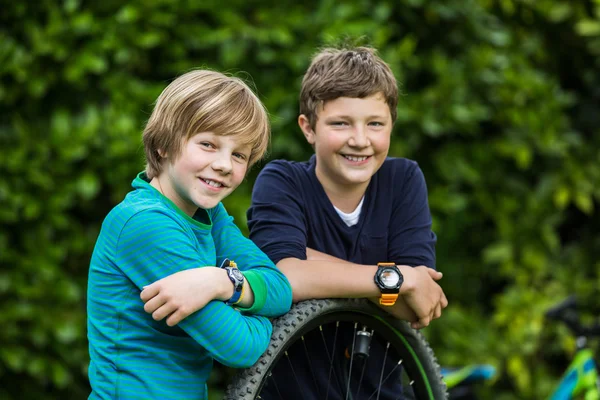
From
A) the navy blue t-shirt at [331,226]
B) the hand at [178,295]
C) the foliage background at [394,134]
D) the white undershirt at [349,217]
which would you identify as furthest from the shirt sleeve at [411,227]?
the foliage background at [394,134]

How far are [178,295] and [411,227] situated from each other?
94 centimetres

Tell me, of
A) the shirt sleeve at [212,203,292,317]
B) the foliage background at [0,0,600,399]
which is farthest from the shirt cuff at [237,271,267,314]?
the foliage background at [0,0,600,399]

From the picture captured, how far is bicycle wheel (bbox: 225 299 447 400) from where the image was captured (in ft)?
7.79

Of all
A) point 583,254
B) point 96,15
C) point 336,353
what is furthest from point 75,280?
point 583,254

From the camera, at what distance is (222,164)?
201 cm

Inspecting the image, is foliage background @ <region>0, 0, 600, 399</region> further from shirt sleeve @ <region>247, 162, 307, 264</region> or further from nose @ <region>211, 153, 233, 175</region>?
nose @ <region>211, 153, 233, 175</region>

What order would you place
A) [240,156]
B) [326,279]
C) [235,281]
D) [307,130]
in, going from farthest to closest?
[307,130], [326,279], [240,156], [235,281]

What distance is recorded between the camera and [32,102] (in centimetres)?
384

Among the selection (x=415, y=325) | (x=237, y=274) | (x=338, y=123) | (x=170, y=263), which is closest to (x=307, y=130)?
(x=338, y=123)

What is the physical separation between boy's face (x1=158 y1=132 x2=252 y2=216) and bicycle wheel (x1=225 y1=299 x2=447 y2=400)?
0.42 meters

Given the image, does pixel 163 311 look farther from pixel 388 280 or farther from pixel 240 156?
pixel 388 280

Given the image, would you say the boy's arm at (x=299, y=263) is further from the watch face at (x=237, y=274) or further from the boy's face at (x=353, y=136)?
the watch face at (x=237, y=274)

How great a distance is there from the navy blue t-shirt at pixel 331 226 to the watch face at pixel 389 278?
0.19 metres

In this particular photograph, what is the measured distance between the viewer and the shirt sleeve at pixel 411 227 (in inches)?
100
